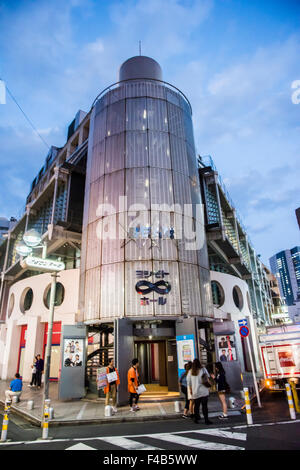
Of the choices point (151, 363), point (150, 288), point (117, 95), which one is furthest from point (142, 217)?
point (151, 363)

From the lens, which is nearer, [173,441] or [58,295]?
[173,441]

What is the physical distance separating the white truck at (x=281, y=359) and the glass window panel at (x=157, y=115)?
1384 cm

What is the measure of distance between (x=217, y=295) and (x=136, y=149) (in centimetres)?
1451

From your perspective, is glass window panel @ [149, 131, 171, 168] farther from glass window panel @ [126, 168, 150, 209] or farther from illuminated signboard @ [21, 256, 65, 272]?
illuminated signboard @ [21, 256, 65, 272]

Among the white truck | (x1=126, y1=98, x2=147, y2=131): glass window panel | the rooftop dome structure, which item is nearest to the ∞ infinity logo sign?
the white truck

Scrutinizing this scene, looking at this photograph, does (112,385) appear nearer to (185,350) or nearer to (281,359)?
(185,350)

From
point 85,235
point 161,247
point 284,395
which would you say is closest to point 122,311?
point 161,247

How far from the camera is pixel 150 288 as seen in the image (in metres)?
15.5

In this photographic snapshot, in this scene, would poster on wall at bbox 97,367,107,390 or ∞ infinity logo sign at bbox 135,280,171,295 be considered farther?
∞ infinity logo sign at bbox 135,280,171,295

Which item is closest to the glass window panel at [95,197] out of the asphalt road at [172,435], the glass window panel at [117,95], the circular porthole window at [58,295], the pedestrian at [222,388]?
the glass window panel at [117,95]

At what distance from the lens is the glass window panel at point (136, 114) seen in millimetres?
19328

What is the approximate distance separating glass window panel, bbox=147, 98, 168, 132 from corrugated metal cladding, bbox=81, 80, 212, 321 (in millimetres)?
66

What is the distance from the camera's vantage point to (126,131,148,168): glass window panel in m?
18.3

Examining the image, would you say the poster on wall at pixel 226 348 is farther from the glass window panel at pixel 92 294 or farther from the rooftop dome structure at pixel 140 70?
the rooftop dome structure at pixel 140 70
